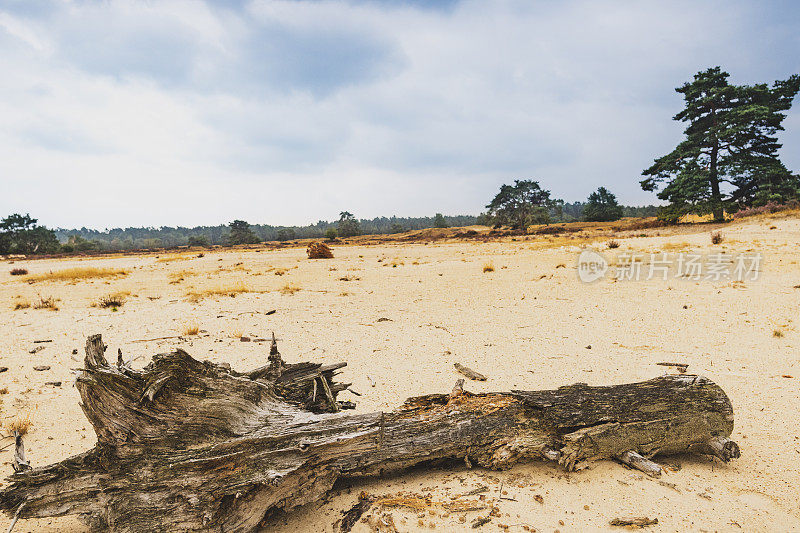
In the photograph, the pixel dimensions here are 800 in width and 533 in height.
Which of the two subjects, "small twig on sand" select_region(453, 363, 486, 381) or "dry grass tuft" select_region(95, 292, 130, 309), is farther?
"dry grass tuft" select_region(95, 292, 130, 309)

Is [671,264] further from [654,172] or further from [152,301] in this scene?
[654,172]

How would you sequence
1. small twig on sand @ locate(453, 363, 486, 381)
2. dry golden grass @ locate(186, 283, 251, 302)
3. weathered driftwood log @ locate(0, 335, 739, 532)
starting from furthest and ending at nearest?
dry golden grass @ locate(186, 283, 251, 302) → small twig on sand @ locate(453, 363, 486, 381) → weathered driftwood log @ locate(0, 335, 739, 532)

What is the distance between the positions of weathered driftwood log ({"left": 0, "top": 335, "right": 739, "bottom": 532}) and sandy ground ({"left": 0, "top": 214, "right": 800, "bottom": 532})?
1.02ft

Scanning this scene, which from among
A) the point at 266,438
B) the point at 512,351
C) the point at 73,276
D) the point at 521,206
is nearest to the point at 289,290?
the point at 512,351

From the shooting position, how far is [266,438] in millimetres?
2973

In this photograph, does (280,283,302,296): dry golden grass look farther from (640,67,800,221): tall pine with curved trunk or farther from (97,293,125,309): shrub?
(640,67,800,221): tall pine with curved trunk

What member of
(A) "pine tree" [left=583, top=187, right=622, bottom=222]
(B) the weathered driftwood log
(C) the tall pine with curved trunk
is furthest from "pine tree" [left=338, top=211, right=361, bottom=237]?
(B) the weathered driftwood log

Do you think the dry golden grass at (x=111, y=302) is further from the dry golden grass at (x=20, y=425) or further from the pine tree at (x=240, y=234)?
the pine tree at (x=240, y=234)

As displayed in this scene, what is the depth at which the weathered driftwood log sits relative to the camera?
2.78 meters

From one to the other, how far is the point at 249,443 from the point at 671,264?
59.9 feet

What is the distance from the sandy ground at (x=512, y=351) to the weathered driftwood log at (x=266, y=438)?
1.02 feet

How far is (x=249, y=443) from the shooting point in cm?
294

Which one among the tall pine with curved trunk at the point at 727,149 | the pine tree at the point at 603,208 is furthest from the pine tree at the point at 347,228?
the tall pine with curved trunk at the point at 727,149

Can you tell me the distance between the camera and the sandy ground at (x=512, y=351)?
3117 mm
